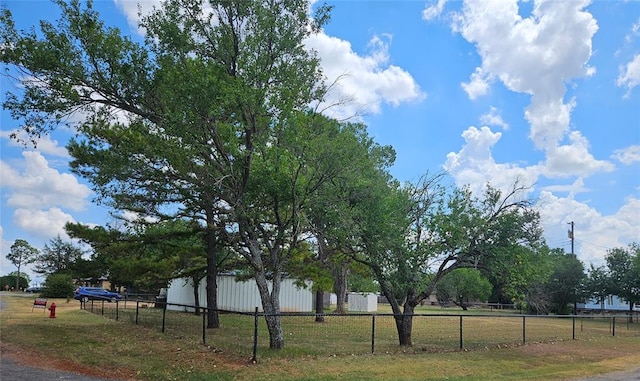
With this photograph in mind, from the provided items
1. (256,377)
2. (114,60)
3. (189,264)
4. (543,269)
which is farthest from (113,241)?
(543,269)

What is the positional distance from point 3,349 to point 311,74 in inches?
437

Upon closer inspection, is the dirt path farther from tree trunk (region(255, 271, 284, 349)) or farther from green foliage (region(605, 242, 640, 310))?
green foliage (region(605, 242, 640, 310))

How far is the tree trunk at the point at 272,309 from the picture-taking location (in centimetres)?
1442

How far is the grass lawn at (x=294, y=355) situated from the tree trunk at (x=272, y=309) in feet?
1.31

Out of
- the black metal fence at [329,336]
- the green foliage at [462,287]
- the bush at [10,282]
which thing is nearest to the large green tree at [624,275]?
the green foliage at [462,287]

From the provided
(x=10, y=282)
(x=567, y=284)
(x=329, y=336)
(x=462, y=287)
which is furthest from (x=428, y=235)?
(x=10, y=282)

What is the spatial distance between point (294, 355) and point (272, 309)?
2.11m

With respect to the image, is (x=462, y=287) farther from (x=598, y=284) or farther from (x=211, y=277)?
(x=211, y=277)

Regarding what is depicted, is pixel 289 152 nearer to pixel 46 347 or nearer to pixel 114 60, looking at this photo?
pixel 114 60

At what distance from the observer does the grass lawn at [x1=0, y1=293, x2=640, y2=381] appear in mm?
11711

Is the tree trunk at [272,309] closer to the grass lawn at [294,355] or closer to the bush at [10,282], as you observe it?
the grass lawn at [294,355]

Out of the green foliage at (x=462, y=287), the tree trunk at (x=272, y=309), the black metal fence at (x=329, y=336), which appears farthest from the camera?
the green foliage at (x=462, y=287)

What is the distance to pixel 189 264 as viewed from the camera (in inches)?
968

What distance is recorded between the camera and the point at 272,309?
604 inches
